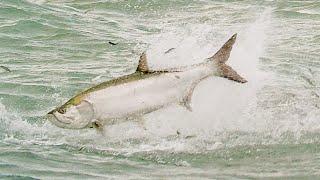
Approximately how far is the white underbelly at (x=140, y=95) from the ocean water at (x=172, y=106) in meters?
0.52

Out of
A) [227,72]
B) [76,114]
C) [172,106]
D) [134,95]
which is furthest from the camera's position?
[172,106]

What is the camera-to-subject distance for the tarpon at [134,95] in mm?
8023

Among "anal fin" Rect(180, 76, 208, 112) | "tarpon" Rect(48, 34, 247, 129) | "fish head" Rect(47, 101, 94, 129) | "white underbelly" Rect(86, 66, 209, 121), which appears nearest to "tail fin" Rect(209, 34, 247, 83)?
"tarpon" Rect(48, 34, 247, 129)

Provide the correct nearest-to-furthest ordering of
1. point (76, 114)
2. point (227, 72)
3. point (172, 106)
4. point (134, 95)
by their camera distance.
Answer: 1. point (76, 114)
2. point (134, 95)
3. point (227, 72)
4. point (172, 106)

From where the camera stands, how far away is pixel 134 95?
320 inches

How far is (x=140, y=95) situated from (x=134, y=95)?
0.19 feet

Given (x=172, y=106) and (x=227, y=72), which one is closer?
(x=227, y=72)

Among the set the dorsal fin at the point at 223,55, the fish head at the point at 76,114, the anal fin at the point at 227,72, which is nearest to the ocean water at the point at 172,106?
the fish head at the point at 76,114

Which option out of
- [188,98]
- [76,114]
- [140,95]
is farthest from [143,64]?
[76,114]

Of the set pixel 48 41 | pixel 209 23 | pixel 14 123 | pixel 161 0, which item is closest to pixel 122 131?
pixel 14 123

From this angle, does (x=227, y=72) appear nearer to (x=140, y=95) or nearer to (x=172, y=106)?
(x=140, y=95)

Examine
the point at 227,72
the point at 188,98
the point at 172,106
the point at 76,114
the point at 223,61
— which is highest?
the point at 223,61

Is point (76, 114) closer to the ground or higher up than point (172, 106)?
closer to the ground

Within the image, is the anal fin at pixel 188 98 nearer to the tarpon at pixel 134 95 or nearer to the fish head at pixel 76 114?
the tarpon at pixel 134 95
